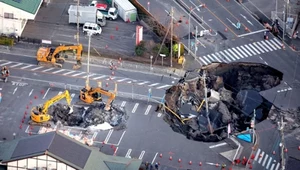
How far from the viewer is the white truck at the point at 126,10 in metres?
192

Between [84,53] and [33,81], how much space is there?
1113cm

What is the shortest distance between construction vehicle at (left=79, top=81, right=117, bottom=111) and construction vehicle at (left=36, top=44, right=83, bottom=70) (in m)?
9.05

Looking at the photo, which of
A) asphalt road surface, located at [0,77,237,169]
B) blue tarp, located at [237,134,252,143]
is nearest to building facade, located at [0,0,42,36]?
asphalt road surface, located at [0,77,237,169]

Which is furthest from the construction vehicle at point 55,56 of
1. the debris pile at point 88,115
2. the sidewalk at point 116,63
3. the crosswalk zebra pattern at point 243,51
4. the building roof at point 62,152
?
the building roof at point 62,152

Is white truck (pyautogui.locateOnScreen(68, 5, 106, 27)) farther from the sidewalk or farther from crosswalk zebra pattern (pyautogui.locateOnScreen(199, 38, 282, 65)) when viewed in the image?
crosswalk zebra pattern (pyautogui.locateOnScreen(199, 38, 282, 65))

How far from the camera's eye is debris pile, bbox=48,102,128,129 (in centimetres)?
16988

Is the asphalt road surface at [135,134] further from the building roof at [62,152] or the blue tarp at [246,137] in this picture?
the building roof at [62,152]

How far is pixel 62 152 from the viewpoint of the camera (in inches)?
5979

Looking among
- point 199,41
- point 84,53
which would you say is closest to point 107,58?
point 84,53

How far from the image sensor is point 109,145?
16588cm

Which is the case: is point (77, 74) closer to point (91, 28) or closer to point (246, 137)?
point (91, 28)

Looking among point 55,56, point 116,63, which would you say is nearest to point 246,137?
point 116,63

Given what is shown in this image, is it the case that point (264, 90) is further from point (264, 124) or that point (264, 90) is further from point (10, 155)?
point (10, 155)

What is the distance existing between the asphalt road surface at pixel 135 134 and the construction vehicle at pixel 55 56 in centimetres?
608
